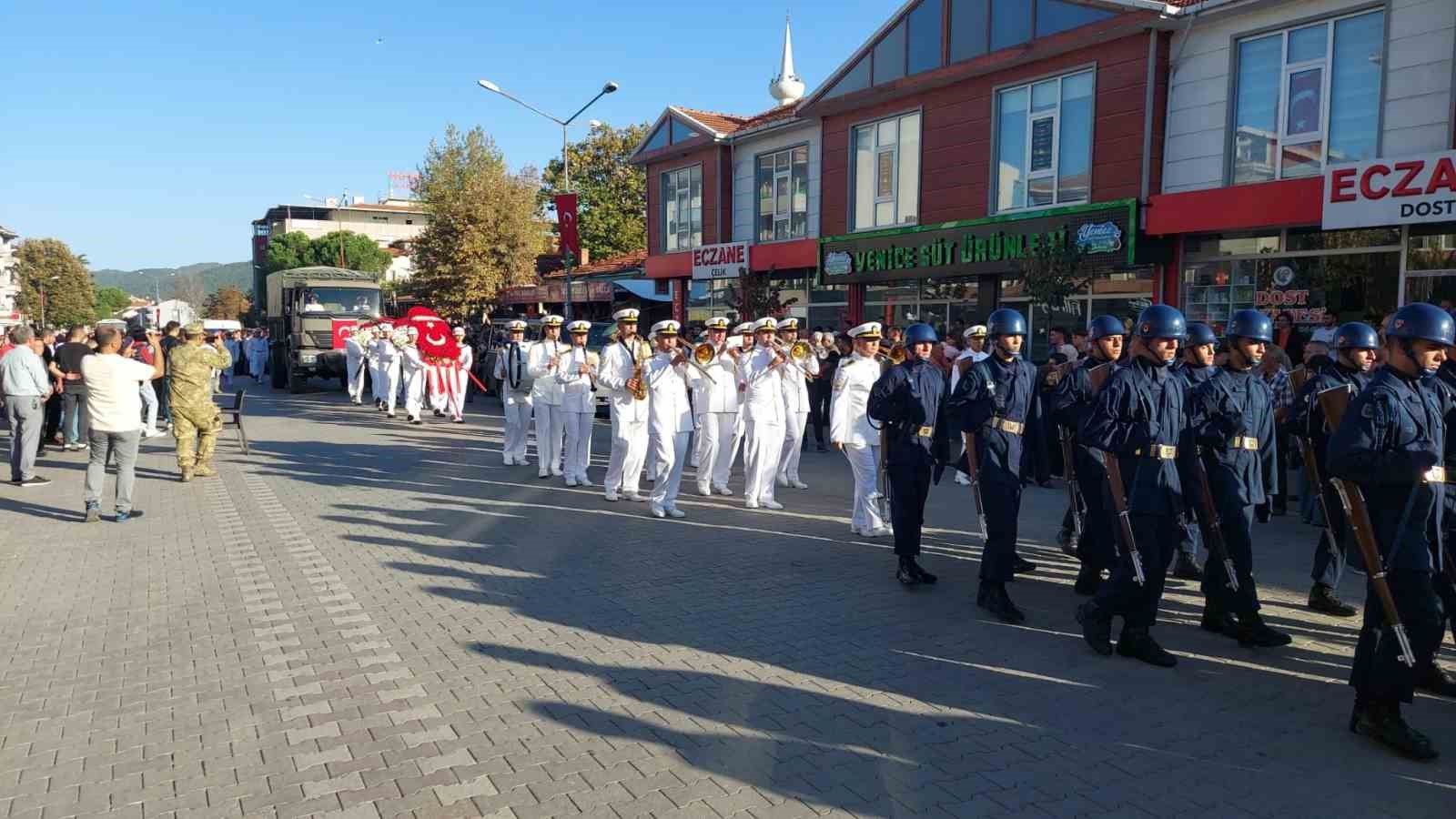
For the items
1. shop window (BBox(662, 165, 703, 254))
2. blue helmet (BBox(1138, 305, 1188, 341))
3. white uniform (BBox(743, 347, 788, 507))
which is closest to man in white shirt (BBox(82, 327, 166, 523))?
white uniform (BBox(743, 347, 788, 507))

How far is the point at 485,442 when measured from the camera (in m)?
16.3

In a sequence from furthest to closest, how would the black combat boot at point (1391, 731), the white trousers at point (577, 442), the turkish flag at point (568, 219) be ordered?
the turkish flag at point (568, 219)
the white trousers at point (577, 442)
the black combat boot at point (1391, 731)

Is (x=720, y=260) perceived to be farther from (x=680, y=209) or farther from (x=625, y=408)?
(x=625, y=408)

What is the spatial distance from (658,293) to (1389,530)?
1038 inches

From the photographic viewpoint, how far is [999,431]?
6484mm

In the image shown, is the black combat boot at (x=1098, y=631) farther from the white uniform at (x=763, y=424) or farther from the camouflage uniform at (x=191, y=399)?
the camouflage uniform at (x=191, y=399)

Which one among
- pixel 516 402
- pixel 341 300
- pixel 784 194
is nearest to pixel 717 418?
pixel 516 402

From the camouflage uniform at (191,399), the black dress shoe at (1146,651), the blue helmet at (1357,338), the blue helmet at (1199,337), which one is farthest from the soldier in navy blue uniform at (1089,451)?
the camouflage uniform at (191,399)

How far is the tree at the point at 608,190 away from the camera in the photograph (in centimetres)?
4359

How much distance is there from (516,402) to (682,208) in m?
15.1

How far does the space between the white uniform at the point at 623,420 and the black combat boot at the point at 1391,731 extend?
24.6ft

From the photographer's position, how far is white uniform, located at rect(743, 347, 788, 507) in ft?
33.8

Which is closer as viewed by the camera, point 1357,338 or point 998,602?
point 1357,338

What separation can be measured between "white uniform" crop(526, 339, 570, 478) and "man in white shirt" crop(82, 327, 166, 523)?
4166mm
